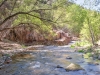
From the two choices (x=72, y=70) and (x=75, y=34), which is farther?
(x=75, y=34)

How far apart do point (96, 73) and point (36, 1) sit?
651 cm

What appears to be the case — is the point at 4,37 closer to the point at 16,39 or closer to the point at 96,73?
the point at 16,39

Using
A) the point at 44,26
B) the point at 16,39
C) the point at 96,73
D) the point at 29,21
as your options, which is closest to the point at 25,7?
the point at 29,21

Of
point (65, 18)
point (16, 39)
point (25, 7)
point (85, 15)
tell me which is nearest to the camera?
point (65, 18)

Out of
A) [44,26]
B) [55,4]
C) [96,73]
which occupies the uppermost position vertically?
[55,4]

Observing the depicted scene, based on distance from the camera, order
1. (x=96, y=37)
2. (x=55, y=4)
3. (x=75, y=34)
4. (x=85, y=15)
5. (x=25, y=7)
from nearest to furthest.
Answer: (x=55, y=4)
(x=25, y=7)
(x=85, y=15)
(x=96, y=37)
(x=75, y=34)

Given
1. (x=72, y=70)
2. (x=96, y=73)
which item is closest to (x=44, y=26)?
(x=72, y=70)

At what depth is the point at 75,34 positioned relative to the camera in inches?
2813

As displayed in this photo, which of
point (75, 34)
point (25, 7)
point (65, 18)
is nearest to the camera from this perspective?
point (65, 18)

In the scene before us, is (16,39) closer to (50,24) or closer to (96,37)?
(96,37)

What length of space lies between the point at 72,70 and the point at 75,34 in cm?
5873

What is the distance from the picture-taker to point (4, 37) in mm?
36156

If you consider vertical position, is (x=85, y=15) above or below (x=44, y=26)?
above

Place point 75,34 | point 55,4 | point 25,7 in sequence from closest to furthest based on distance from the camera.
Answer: point 55,4
point 25,7
point 75,34
